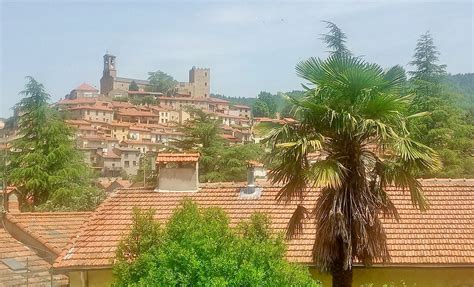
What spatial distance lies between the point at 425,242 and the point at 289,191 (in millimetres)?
4060

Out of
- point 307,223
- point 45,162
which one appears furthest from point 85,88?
point 307,223

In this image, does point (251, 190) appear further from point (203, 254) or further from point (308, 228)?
point (203, 254)

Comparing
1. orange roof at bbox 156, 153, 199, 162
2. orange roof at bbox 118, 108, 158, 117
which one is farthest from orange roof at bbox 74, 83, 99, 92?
orange roof at bbox 156, 153, 199, 162

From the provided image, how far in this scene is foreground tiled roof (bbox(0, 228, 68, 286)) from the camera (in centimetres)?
1336

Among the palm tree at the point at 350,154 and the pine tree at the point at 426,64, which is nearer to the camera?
the palm tree at the point at 350,154

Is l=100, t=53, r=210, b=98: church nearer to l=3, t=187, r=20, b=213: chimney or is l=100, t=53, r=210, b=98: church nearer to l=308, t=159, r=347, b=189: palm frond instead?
l=3, t=187, r=20, b=213: chimney

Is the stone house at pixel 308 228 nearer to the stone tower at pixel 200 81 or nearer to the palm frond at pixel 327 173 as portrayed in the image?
the palm frond at pixel 327 173

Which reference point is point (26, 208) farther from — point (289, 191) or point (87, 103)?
point (87, 103)

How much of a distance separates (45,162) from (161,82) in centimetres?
12087

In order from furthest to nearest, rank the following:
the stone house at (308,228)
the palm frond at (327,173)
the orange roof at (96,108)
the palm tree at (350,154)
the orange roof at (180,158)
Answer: the orange roof at (96,108)
the orange roof at (180,158)
the stone house at (308,228)
the palm tree at (350,154)
the palm frond at (327,173)

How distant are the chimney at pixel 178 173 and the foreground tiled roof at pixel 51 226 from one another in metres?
2.29

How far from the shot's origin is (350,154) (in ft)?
31.1

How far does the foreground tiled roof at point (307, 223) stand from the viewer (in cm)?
1184

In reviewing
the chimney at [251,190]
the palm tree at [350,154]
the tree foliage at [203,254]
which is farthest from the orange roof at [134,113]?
the tree foliage at [203,254]
